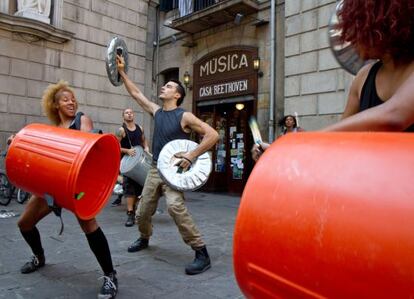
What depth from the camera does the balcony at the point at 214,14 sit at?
31.8ft

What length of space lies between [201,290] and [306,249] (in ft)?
8.05

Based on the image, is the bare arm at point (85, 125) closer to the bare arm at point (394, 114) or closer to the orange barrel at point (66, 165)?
the orange barrel at point (66, 165)

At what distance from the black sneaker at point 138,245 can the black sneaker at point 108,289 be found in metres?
1.26

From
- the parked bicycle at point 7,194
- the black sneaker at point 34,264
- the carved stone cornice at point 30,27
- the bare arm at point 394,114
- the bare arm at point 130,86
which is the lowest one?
the black sneaker at point 34,264

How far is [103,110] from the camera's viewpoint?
38.4 feet

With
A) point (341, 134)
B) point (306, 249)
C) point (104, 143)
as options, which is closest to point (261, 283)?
point (306, 249)

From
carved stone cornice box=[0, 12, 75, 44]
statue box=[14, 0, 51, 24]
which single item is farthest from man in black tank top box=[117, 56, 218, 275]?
statue box=[14, 0, 51, 24]

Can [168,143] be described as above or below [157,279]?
above

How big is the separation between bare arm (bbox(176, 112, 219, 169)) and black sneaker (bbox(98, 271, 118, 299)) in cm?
112

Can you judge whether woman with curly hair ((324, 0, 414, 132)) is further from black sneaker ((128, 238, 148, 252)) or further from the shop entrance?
the shop entrance

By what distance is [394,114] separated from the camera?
114 centimetres

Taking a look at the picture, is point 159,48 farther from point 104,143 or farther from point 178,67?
point 104,143

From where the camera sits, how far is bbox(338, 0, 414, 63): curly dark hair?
1196mm

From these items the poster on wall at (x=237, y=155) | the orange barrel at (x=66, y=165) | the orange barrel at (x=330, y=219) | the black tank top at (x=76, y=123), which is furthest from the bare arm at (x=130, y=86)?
the poster on wall at (x=237, y=155)
